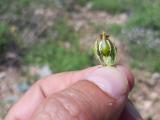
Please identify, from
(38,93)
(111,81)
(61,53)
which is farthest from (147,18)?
(111,81)

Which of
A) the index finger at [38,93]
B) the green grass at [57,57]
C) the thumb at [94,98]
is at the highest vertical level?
the thumb at [94,98]

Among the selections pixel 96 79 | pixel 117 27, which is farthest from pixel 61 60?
pixel 96 79

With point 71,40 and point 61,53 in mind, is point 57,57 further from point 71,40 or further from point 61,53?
point 71,40

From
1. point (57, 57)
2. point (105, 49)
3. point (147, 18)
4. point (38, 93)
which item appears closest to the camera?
point (105, 49)

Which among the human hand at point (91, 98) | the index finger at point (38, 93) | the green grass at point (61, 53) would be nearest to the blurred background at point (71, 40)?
the green grass at point (61, 53)

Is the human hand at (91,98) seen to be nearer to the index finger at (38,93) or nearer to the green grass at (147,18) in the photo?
the index finger at (38,93)

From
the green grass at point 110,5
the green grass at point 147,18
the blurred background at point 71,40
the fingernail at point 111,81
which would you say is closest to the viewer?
the fingernail at point 111,81
